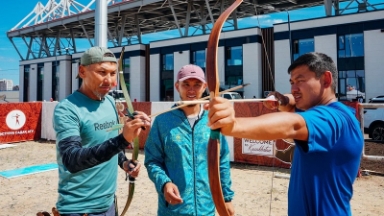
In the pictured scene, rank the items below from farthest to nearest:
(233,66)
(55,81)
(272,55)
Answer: (55,81) < (233,66) < (272,55)

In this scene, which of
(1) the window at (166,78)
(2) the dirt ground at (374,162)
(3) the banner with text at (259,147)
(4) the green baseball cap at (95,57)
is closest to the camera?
(4) the green baseball cap at (95,57)

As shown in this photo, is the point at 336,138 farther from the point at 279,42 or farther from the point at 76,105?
the point at 279,42

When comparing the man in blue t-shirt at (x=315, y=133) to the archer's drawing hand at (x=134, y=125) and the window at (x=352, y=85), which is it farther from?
the window at (x=352, y=85)

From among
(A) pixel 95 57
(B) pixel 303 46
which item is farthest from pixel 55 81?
(A) pixel 95 57

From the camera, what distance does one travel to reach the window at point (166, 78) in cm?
3381

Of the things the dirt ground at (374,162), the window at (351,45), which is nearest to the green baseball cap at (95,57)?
the dirt ground at (374,162)

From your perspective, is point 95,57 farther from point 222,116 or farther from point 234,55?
point 234,55

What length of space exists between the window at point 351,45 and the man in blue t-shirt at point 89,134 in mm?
25918

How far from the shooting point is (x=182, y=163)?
234 centimetres

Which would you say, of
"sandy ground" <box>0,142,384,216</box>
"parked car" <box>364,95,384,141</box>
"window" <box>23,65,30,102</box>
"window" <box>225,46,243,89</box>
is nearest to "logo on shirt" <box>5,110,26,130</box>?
"sandy ground" <box>0,142,384,216</box>

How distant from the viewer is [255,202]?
5.54 m

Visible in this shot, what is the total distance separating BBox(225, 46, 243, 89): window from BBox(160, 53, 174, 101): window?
7121mm

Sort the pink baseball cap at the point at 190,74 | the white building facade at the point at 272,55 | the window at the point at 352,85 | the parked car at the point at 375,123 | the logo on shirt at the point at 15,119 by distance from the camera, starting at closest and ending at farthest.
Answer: the pink baseball cap at the point at 190,74
the parked car at the point at 375,123
the logo on shirt at the point at 15,119
the white building facade at the point at 272,55
the window at the point at 352,85

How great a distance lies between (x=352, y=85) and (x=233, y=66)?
A: 36.4ft
